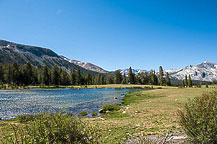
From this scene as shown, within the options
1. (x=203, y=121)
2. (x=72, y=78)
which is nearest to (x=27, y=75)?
(x=72, y=78)

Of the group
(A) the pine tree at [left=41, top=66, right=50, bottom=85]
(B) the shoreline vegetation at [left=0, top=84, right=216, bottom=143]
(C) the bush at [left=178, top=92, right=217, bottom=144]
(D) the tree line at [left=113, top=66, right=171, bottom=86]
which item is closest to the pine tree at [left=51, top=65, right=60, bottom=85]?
(A) the pine tree at [left=41, top=66, right=50, bottom=85]

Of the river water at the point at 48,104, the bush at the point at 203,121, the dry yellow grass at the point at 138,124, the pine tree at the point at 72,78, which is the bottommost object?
the river water at the point at 48,104

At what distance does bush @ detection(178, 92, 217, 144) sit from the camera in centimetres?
637

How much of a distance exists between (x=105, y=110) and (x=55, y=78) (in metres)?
111

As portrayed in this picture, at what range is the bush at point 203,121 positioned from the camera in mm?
6371

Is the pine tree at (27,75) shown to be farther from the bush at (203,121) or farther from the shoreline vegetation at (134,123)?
the bush at (203,121)

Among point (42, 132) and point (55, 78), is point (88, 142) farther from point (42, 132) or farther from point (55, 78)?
point (55, 78)

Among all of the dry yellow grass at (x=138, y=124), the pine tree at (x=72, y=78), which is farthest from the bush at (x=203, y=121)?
the pine tree at (x=72, y=78)

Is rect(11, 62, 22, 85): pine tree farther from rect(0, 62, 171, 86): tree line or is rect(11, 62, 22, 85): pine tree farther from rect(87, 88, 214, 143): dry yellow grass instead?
rect(87, 88, 214, 143): dry yellow grass

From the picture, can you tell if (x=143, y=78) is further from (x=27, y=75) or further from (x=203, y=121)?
(x=203, y=121)

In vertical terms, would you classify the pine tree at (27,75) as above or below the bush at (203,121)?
above

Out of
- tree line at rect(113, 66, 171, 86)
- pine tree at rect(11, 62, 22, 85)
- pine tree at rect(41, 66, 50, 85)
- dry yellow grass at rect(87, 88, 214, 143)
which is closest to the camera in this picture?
dry yellow grass at rect(87, 88, 214, 143)

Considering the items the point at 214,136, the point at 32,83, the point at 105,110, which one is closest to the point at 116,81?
the point at 32,83

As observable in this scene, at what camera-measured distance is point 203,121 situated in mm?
6715
